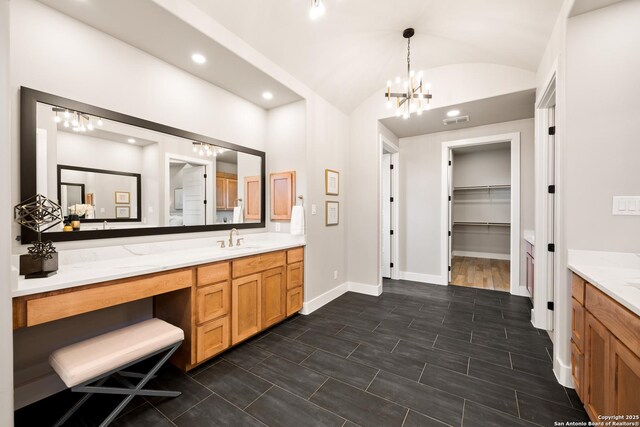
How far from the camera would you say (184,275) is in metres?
1.96

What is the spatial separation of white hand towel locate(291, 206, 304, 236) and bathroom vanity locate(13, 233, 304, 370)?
0.50 ft

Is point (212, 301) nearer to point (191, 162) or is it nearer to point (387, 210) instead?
point (191, 162)

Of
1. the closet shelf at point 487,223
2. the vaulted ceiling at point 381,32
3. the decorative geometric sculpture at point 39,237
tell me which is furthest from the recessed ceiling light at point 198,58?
the closet shelf at point 487,223

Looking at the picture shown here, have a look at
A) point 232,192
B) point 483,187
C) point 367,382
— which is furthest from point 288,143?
point 483,187

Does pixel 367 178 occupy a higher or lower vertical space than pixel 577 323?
higher

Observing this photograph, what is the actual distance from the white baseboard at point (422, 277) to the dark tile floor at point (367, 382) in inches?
54.9

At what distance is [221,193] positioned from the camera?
3.00 m

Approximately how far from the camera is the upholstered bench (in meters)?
1.41

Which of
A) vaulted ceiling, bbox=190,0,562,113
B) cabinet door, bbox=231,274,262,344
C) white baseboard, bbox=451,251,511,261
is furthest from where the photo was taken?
white baseboard, bbox=451,251,511,261

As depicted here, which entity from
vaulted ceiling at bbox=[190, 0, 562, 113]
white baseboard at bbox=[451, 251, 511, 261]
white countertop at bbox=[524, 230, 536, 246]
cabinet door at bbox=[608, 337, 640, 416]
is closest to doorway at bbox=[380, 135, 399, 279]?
vaulted ceiling at bbox=[190, 0, 562, 113]

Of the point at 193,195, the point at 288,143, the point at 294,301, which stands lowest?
the point at 294,301

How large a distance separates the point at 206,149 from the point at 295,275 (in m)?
1.77

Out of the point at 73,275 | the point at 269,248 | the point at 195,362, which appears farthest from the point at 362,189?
the point at 73,275

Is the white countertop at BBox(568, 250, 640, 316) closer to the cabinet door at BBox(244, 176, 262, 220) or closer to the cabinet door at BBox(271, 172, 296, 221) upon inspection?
the cabinet door at BBox(271, 172, 296, 221)
